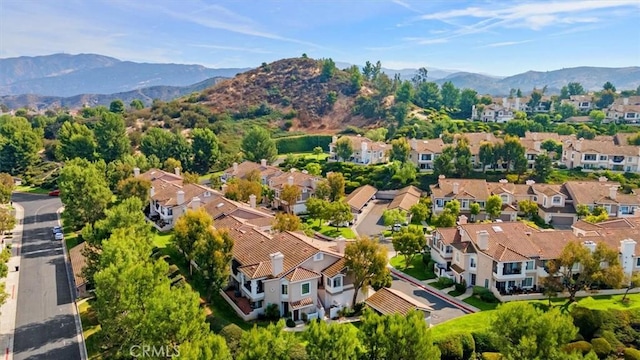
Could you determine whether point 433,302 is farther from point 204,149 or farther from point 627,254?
point 204,149

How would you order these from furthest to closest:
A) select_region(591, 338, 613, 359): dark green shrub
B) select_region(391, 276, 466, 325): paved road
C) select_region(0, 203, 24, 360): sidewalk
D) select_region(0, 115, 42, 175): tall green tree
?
select_region(0, 115, 42, 175): tall green tree
select_region(391, 276, 466, 325): paved road
select_region(0, 203, 24, 360): sidewalk
select_region(591, 338, 613, 359): dark green shrub

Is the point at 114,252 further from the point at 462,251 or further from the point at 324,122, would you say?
the point at 324,122

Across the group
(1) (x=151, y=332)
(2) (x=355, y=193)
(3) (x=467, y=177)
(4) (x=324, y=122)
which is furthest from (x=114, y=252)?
(4) (x=324, y=122)

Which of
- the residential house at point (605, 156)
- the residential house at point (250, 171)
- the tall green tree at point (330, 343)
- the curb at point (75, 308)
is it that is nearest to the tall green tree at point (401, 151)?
the residential house at point (250, 171)

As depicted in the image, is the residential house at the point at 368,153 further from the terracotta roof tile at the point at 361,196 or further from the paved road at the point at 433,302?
the paved road at the point at 433,302

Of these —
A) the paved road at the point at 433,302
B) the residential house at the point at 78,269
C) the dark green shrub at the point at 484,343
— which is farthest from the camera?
the residential house at the point at 78,269

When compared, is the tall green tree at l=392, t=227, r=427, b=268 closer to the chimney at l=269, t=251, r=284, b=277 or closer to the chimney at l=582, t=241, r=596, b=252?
the chimney at l=582, t=241, r=596, b=252

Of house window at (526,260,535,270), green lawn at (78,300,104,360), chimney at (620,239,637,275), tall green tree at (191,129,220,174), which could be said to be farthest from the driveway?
tall green tree at (191,129,220,174)
